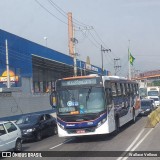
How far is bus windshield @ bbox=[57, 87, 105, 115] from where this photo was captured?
1925cm

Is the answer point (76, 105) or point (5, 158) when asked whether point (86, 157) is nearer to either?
point (5, 158)

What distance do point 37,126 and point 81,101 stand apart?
403 cm

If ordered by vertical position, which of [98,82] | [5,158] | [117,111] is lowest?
[5,158]

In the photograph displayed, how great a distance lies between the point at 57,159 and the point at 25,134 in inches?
311

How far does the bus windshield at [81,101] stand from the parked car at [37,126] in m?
2.99

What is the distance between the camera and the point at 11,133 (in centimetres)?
1672

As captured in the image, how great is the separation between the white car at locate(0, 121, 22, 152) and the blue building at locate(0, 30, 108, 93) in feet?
79.5

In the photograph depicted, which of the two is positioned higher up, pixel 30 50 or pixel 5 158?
pixel 30 50

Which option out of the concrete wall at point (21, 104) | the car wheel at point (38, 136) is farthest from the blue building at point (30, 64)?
the car wheel at point (38, 136)

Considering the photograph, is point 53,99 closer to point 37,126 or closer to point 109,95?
point 109,95

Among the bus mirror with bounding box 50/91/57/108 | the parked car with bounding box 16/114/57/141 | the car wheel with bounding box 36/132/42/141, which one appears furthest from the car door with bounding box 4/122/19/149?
the car wheel with bounding box 36/132/42/141

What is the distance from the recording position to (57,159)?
14047mm

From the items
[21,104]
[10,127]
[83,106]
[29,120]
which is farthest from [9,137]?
[21,104]

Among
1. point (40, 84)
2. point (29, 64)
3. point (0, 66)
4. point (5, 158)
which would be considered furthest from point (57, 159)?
point (40, 84)
